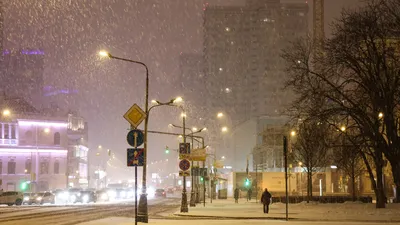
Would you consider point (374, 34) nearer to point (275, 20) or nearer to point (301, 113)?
point (301, 113)

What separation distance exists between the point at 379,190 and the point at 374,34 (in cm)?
1113

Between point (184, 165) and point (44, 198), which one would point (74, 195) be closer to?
point (44, 198)

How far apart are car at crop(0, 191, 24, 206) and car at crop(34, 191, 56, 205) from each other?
2670 mm

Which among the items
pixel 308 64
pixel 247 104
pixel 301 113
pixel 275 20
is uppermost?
pixel 275 20

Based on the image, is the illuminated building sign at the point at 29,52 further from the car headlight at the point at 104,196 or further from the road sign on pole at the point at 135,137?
the road sign on pole at the point at 135,137

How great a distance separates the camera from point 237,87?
200 m

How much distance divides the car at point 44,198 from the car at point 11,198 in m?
2.67

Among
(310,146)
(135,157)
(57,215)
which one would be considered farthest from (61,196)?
(135,157)

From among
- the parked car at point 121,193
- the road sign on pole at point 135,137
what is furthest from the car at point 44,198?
the road sign on pole at point 135,137

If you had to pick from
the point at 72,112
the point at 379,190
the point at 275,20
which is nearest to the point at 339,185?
the point at 379,190

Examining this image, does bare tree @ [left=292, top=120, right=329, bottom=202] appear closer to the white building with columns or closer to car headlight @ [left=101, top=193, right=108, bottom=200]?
car headlight @ [left=101, top=193, right=108, bottom=200]

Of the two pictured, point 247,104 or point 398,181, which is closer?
point 398,181

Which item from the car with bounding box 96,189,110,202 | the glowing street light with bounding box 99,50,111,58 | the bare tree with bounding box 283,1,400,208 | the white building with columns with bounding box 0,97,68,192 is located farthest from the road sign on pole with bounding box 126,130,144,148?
the white building with columns with bounding box 0,97,68,192

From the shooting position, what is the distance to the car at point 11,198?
61.8 meters
